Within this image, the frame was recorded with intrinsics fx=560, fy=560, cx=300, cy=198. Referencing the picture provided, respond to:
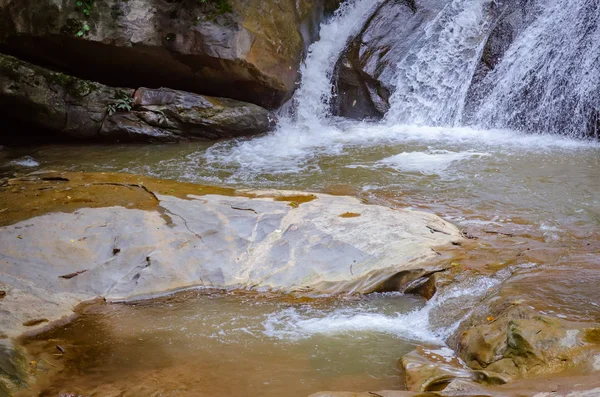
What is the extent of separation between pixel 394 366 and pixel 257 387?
755 millimetres

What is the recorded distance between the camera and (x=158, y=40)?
29.5ft

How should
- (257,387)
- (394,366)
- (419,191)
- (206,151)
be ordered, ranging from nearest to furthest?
(257,387)
(394,366)
(419,191)
(206,151)

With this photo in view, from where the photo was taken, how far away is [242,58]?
9.14m

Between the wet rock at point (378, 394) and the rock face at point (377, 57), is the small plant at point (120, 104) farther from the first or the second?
the wet rock at point (378, 394)

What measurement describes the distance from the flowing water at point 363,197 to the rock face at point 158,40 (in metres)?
1.18

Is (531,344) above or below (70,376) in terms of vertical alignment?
above

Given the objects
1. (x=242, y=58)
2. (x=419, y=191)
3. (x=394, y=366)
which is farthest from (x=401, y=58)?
(x=394, y=366)

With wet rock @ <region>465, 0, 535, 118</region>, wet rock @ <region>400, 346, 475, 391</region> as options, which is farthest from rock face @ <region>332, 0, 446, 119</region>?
wet rock @ <region>400, 346, 475, 391</region>

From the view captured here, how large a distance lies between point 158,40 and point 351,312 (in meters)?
6.77

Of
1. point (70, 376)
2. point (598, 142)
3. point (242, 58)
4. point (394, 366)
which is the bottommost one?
point (70, 376)

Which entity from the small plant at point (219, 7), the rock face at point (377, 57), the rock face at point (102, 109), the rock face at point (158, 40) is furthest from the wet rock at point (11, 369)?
the rock face at point (377, 57)

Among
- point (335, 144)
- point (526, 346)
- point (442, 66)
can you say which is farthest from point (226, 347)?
point (442, 66)

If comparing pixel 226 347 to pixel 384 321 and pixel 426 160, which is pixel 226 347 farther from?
pixel 426 160

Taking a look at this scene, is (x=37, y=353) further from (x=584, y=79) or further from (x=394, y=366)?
(x=584, y=79)
